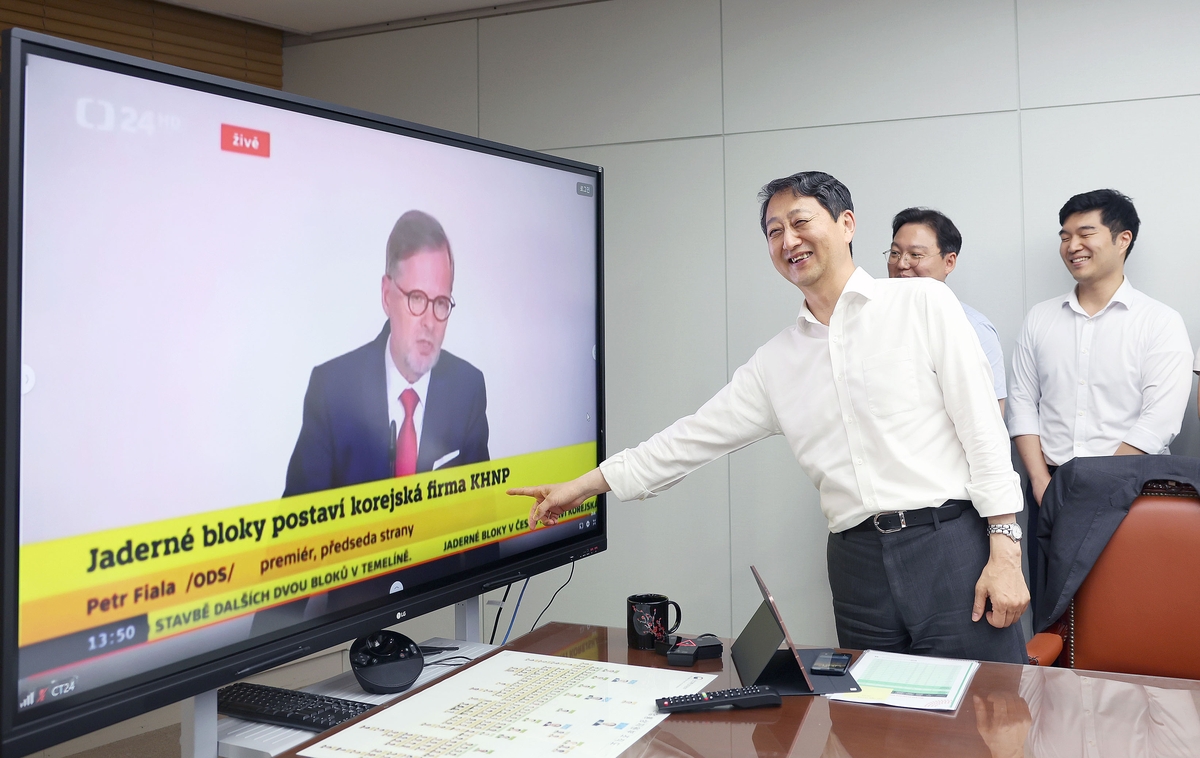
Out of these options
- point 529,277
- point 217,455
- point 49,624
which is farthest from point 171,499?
point 529,277

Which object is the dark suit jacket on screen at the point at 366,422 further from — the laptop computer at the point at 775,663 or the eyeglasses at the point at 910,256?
the eyeglasses at the point at 910,256

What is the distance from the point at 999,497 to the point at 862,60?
8.19ft

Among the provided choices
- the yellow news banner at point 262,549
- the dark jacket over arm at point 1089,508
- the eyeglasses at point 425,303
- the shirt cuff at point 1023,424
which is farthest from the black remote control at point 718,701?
the shirt cuff at point 1023,424

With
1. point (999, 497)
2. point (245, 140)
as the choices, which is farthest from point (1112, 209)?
point (245, 140)

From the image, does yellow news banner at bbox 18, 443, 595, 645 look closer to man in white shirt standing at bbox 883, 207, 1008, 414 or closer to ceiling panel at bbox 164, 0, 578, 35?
man in white shirt standing at bbox 883, 207, 1008, 414

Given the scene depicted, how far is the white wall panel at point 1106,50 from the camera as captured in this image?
11.2ft

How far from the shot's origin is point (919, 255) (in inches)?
138

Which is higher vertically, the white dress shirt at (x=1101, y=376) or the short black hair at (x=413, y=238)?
the short black hair at (x=413, y=238)

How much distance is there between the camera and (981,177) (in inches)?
A: 145

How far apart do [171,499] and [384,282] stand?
0.59m

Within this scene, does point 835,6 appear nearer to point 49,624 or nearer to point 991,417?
point 991,417

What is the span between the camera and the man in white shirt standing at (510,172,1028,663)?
78.5 inches

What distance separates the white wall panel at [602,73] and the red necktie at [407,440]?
2.69 meters

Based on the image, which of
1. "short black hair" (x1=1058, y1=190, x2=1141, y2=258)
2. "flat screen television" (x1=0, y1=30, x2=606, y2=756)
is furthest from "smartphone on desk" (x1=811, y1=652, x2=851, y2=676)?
"short black hair" (x1=1058, y1=190, x2=1141, y2=258)
